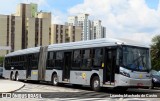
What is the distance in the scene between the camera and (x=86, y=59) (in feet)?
74.1

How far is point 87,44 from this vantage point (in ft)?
75.2

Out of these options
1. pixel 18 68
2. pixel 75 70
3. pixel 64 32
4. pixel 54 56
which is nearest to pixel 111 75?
pixel 75 70

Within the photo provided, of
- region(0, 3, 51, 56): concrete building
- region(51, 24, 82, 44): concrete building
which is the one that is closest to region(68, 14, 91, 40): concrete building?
region(51, 24, 82, 44): concrete building

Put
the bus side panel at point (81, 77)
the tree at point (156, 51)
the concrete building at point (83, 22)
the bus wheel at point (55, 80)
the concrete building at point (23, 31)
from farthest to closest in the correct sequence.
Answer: the concrete building at point (83, 22) < the concrete building at point (23, 31) < the tree at point (156, 51) < the bus wheel at point (55, 80) < the bus side panel at point (81, 77)

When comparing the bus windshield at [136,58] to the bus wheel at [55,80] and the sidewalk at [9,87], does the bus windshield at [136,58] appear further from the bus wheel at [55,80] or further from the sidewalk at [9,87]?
the bus wheel at [55,80]

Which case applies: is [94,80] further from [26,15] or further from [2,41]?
[26,15]

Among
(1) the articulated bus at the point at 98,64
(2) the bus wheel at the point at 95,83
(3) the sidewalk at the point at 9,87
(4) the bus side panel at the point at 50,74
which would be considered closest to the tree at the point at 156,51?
(1) the articulated bus at the point at 98,64

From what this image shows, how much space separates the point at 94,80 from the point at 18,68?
14.4 metres

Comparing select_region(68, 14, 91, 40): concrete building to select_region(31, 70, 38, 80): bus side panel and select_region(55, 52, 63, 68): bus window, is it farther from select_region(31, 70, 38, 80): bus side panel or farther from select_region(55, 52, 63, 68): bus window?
select_region(55, 52, 63, 68): bus window

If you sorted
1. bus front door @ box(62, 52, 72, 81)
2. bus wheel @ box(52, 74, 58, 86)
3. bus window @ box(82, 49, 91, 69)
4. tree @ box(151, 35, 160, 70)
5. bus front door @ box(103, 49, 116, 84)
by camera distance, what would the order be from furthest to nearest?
1. tree @ box(151, 35, 160, 70)
2. bus wheel @ box(52, 74, 58, 86)
3. bus front door @ box(62, 52, 72, 81)
4. bus window @ box(82, 49, 91, 69)
5. bus front door @ box(103, 49, 116, 84)

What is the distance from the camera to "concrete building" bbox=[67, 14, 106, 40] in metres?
109

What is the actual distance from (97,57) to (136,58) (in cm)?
238

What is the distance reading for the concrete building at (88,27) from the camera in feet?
357

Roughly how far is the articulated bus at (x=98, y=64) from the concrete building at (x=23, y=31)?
84370 mm
